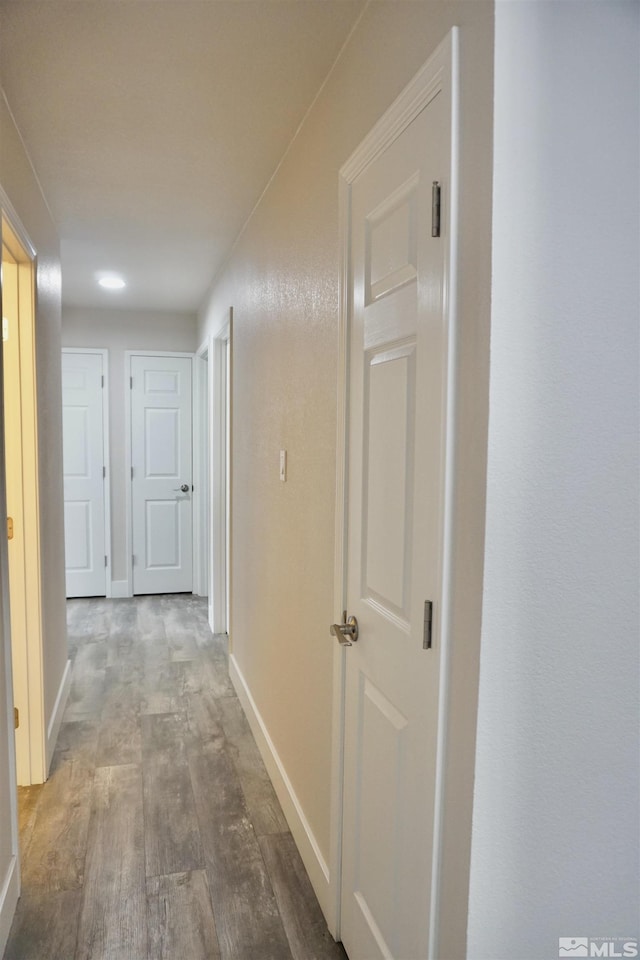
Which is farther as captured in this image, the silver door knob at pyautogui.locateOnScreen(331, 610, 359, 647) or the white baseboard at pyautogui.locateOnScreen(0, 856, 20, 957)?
the white baseboard at pyautogui.locateOnScreen(0, 856, 20, 957)

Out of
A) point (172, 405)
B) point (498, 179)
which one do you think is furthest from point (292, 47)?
point (172, 405)

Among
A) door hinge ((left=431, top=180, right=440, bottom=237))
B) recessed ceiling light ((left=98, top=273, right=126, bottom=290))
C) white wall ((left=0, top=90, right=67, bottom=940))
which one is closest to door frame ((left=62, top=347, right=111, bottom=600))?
recessed ceiling light ((left=98, top=273, right=126, bottom=290))

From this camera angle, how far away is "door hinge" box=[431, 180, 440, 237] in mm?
1153

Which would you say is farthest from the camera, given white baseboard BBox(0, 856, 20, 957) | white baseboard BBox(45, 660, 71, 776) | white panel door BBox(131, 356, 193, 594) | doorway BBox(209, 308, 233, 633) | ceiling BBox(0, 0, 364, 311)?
white panel door BBox(131, 356, 193, 594)

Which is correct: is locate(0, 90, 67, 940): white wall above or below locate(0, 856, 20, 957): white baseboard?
above

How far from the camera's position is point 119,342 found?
5.46 m

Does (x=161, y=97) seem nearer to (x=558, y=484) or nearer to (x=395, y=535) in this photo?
(x=395, y=535)

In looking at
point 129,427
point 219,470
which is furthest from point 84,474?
point 219,470

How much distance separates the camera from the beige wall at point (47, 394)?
2.28 m

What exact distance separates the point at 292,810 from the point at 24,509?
149 cm

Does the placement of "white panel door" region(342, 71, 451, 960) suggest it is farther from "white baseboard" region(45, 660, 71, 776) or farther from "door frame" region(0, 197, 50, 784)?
"white baseboard" region(45, 660, 71, 776)

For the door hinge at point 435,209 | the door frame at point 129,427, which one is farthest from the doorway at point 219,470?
the door hinge at point 435,209

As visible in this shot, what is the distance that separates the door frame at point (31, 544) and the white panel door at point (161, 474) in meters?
3.00

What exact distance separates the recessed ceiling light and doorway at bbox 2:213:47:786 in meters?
1.91
